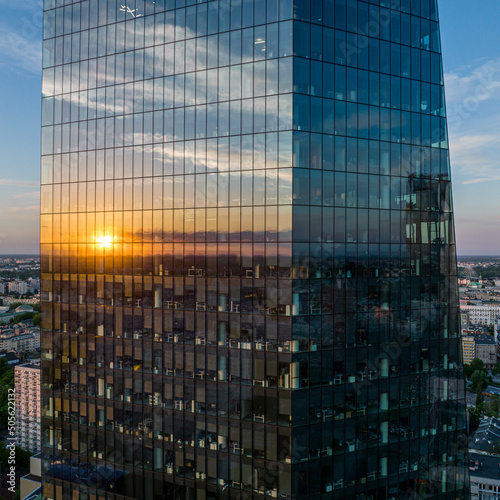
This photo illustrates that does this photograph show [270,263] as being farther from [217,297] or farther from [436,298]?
[436,298]

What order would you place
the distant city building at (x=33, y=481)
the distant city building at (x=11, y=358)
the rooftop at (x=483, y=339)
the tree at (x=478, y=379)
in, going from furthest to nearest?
the rooftop at (x=483, y=339) < the distant city building at (x=11, y=358) < the tree at (x=478, y=379) < the distant city building at (x=33, y=481)

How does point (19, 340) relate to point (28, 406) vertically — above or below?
above

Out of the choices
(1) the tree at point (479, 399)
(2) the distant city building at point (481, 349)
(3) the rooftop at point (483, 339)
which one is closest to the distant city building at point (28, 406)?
(1) the tree at point (479, 399)

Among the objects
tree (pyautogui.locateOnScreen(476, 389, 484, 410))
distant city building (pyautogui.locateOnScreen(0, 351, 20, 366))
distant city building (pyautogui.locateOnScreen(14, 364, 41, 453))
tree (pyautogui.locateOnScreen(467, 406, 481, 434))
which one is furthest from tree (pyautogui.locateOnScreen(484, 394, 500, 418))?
distant city building (pyautogui.locateOnScreen(0, 351, 20, 366))

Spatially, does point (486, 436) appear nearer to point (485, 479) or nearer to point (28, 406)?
point (485, 479)

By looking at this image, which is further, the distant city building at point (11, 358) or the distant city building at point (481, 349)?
the distant city building at point (481, 349)

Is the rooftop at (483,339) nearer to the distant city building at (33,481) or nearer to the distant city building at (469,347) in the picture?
the distant city building at (469,347)

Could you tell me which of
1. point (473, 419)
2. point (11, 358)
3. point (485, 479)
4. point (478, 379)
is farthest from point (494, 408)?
point (11, 358)

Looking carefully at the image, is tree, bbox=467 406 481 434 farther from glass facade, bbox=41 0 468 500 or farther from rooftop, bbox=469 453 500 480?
glass facade, bbox=41 0 468 500
